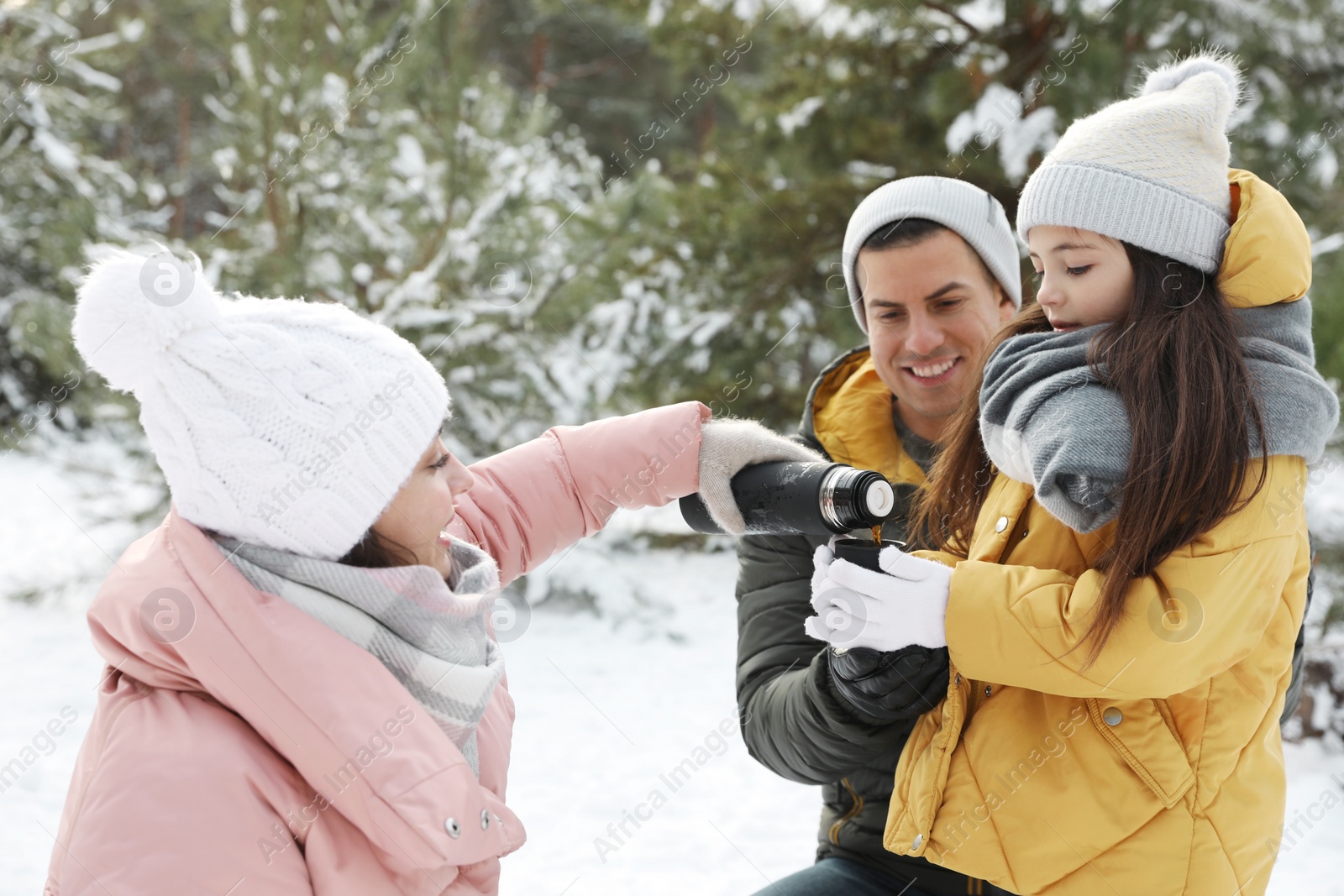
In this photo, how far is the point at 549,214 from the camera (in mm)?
5652

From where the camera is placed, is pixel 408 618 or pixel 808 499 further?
pixel 808 499

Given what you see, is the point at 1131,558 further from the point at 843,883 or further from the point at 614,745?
the point at 614,745

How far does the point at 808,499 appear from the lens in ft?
4.48

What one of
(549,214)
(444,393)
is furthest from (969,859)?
(549,214)

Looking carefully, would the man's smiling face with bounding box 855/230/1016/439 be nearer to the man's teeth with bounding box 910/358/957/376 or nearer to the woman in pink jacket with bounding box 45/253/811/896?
the man's teeth with bounding box 910/358/957/376

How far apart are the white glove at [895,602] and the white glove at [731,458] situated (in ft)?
0.97

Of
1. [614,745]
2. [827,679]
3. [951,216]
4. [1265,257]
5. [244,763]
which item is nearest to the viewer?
[244,763]

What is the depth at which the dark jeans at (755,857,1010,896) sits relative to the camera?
1.57m

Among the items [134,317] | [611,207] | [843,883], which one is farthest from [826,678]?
[611,207]

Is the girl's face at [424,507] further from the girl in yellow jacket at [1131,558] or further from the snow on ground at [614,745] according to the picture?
the snow on ground at [614,745]

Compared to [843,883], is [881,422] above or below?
above

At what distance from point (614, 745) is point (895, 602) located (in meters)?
2.61

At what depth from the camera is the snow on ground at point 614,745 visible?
2787mm

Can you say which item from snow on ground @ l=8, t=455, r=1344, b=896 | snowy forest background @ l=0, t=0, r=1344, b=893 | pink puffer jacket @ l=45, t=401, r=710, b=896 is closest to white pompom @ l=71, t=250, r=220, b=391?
pink puffer jacket @ l=45, t=401, r=710, b=896
